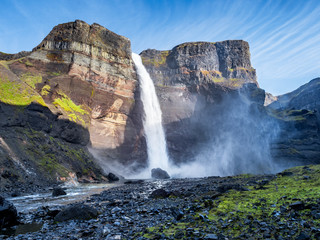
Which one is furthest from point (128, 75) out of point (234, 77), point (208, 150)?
point (234, 77)

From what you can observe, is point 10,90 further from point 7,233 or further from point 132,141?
point 7,233

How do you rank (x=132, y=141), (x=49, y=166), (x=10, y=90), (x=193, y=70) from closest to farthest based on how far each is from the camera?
(x=49, y=166)
(x=10, y=90)
(x=132, y=141)
(x=193, y=70)

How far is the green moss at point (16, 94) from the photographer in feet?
123

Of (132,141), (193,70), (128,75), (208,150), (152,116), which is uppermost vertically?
(193,70)

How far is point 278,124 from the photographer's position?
95562 mm

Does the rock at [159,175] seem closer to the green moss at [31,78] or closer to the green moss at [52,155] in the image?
the green moss at [52,155]

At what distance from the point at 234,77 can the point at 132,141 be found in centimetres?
7056

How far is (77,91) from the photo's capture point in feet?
192

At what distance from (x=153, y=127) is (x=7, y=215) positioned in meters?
64.2

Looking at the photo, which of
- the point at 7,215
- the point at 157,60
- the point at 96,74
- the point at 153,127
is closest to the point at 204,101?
the point at 153,127

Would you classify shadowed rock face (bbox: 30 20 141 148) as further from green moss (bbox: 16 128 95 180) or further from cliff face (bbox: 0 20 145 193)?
green moss (bbox: 16 128 95 180)

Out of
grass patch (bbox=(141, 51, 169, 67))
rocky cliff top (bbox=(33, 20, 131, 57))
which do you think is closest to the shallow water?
rocky cliff top (bbox=(33, 20, 131, 57))

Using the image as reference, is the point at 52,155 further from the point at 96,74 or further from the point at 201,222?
the point at 96,74

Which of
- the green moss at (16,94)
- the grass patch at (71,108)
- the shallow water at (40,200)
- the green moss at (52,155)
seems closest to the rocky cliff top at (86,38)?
the grass patch at (71,108)
